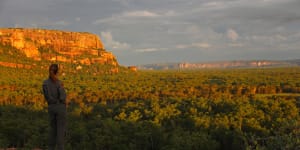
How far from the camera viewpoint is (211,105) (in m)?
58.2

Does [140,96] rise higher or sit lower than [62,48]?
lower

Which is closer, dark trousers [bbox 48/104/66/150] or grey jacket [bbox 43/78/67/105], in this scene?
grey jacket [bbox 43/78/67/105]

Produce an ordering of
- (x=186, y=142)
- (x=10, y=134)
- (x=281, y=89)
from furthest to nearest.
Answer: (x=281, y=89)
(x=10, y=134)
(x=186, y=142)

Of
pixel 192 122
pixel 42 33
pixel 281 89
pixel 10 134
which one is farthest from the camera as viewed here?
pixel 42 33

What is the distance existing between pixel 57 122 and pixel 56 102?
2.05 ft

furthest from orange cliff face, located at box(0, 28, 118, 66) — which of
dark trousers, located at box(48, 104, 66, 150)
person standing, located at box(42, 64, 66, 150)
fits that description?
person standing, located at box(42, 64, 66, 150)

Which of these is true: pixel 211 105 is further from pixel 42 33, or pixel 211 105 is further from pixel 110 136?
pixel 42 33

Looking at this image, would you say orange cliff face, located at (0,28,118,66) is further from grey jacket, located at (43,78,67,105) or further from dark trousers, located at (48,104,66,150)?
grey jacket, located at (43,78,67,105)

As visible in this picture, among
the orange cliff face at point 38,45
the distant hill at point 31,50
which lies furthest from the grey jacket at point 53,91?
the orange cliff face at point 38,45

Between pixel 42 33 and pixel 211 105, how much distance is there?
164 meters

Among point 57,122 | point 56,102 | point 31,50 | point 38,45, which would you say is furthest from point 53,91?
point 38,45

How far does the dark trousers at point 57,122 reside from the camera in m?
8.58

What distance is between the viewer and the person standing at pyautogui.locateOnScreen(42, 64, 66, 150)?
8.42 m

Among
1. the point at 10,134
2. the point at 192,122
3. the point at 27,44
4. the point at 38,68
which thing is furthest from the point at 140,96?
the point at 27,44
